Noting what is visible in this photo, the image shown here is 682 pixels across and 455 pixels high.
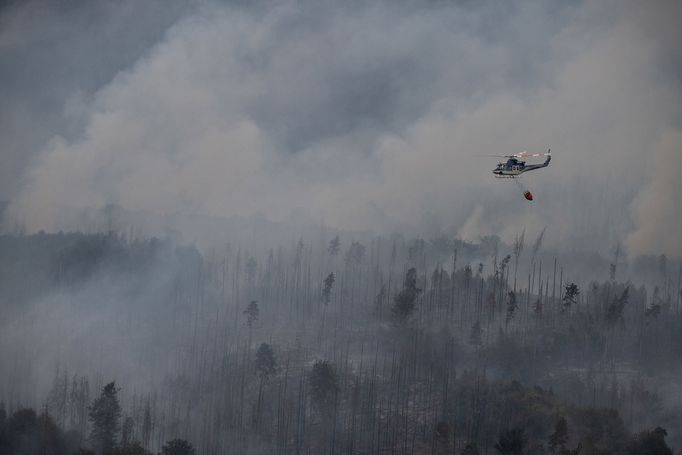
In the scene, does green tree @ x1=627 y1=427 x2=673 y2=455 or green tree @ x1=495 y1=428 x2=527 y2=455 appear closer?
green tree @ x1=495 y1=428 x2=527 y2=455

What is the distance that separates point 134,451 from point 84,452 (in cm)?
1460

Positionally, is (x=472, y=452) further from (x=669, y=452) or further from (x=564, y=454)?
(x=669, y=452)

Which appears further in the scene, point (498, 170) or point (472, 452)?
point (472, 452)

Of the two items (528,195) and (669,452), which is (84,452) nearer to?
(528,195)

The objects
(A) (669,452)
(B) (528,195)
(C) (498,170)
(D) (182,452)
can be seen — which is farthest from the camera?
(A) (669,452)

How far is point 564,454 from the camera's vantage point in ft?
622

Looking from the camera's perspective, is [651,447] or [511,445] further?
[651,447]

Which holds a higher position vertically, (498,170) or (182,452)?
(498,170)

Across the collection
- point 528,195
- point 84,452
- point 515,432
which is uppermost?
point 528,195

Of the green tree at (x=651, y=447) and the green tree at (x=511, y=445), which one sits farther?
the green tree at (x=651, y=447)

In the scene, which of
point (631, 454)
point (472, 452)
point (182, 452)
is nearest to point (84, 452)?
point (182, 452)

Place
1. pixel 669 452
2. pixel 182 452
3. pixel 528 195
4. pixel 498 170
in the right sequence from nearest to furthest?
pixel 528 195
pixel 498 170
pixel 182 452
pixel 669 452

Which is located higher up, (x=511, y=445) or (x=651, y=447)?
(x=511, y=445)

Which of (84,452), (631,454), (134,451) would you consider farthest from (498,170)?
(84,452)
